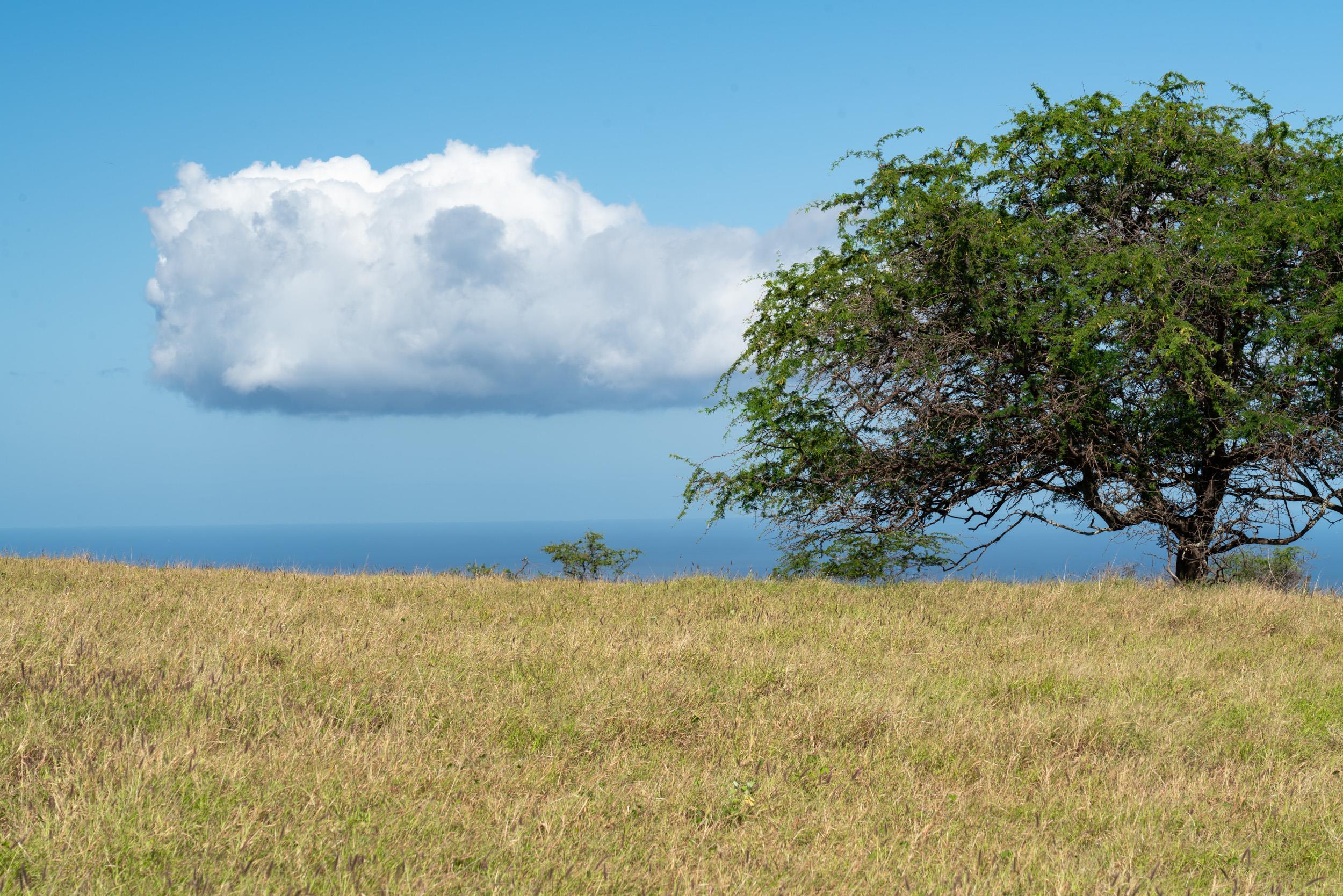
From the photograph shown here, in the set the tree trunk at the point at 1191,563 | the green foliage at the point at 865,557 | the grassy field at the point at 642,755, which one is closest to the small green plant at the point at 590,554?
the green foliage at the point at 865,557

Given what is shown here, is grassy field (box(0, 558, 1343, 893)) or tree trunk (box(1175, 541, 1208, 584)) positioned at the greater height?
tree trunk (box(1175, 541, 1208, 584))

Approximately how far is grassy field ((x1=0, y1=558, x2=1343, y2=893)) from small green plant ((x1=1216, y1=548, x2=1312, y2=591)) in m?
8.19

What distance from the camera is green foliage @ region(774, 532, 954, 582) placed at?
57.4ft

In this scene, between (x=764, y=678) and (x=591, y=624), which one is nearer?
(x=764, y=678)

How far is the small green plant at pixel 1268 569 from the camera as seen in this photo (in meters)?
18.2

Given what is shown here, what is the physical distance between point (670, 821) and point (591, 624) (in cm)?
534

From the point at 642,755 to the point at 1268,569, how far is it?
25.2 metres

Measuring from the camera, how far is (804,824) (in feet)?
17.3

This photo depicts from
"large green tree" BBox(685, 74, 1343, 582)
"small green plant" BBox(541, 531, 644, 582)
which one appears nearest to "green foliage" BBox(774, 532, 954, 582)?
"large green tree" BBox(685, 74, 1343, 582)

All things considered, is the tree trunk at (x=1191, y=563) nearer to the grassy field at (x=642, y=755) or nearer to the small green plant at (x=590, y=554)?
the grassy field at (x=642, y=755)

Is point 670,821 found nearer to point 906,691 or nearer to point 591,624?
point 906,691

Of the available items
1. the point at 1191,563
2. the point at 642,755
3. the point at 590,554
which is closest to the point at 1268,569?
the point at 1191,563

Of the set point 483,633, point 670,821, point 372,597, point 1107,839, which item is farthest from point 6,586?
point 1107,839

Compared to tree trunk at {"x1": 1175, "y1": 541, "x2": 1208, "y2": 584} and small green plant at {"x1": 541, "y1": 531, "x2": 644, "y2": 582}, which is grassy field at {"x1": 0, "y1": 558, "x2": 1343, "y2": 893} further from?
small green plant at {"x1": 541, "y1": 531, "x2": 644, "y2": 582}
